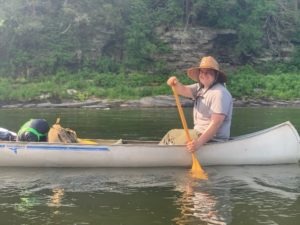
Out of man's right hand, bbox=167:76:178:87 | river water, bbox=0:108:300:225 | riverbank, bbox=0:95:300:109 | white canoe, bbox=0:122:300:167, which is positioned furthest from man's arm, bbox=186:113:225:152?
riverbank, bbox=0:95:300:109

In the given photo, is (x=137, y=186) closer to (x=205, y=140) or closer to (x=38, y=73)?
(x=205, y=140)

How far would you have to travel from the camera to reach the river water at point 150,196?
6910 millimetres

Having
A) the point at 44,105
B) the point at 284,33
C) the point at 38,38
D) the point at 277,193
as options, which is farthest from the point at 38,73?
the point at 277,193

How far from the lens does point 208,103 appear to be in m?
9.82

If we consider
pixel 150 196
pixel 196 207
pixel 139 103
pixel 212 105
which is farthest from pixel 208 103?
pixel 139 103

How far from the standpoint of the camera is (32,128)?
1066 centimetres

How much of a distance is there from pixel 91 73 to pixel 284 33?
67.4 ft

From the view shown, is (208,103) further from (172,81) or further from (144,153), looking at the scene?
(144,153)

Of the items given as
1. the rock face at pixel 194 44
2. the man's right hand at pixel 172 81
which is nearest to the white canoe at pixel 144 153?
the man's right hand at pixel 172 81

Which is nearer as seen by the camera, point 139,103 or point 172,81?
point 172,81

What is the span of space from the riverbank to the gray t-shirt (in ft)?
82.4

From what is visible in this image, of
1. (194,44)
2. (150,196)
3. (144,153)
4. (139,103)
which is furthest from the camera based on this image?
(194,44)

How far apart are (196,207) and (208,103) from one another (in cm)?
290

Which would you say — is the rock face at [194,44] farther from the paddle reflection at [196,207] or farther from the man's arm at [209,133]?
the paddle reflection at [196,207]
